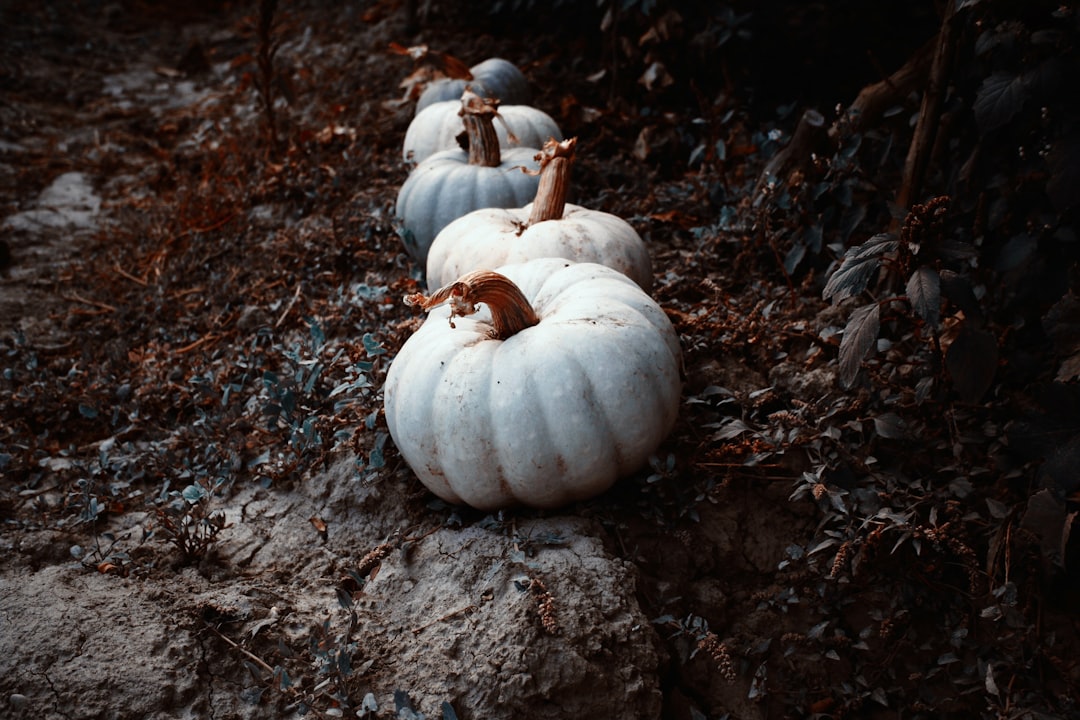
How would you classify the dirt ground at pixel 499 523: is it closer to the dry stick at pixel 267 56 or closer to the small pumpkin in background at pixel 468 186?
the small pumpkin in background at pixel 468 186

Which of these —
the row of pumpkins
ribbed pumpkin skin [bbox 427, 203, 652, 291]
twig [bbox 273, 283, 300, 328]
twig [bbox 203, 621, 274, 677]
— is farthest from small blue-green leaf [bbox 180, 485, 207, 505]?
twig [bbox 273, 283, 300, 328]

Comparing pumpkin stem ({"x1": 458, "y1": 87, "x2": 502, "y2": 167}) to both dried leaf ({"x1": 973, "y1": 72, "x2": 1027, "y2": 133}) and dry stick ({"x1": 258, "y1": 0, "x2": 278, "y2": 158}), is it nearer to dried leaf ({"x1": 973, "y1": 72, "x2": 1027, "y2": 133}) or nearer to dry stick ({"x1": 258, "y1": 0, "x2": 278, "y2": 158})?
dry stick ({"x1": 258, "y1": 0, "x2": 278, "y2": 158})

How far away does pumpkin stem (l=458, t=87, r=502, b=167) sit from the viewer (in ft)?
10.1

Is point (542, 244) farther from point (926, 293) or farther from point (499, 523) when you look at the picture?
point (926, 293)

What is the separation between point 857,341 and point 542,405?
728 millimetres

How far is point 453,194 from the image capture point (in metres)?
3.17

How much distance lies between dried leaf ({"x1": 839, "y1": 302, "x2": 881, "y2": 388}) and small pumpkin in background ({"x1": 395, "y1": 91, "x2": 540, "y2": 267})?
59.8 inches

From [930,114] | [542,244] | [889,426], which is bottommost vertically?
[889,426]

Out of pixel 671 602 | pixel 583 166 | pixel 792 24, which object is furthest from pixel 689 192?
pixel 671 602

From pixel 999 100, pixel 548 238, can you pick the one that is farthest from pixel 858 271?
pixel 548 238

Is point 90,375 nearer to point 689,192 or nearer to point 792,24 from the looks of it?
point 689,192

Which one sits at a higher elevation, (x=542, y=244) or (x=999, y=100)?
(x=999, y=100)

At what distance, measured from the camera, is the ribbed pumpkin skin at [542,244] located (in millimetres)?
2527

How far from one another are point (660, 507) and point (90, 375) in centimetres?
220
